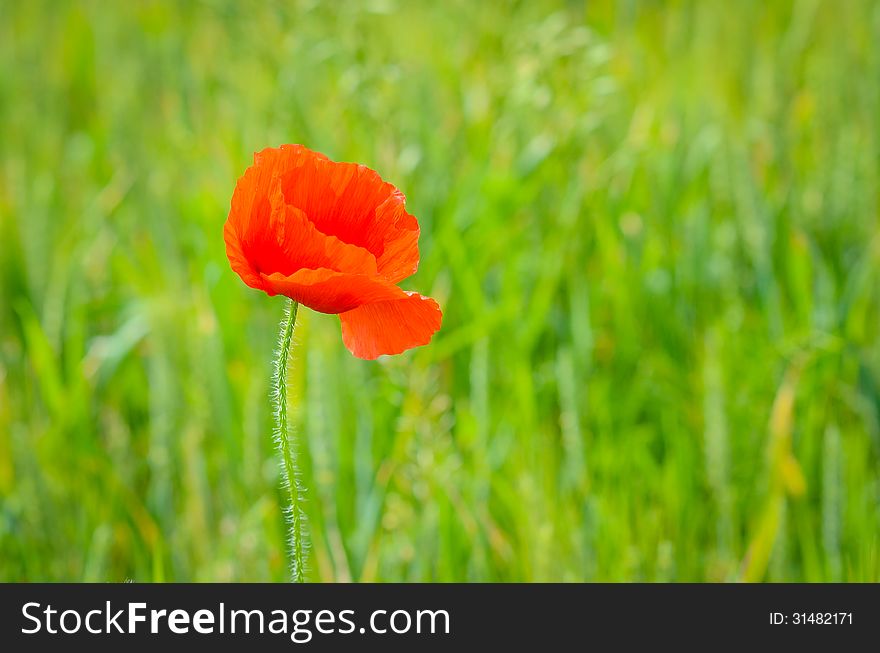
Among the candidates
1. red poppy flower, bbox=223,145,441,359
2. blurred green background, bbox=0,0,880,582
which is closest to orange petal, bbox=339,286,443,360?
red poppy flower, bbox=223,145,441,359

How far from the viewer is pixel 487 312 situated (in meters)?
1.17

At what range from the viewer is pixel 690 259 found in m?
1.34

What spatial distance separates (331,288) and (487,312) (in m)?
0.68

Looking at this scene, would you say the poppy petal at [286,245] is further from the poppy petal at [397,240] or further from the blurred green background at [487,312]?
the blurred green background at [487,312]

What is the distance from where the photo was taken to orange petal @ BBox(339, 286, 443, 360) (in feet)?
1.68

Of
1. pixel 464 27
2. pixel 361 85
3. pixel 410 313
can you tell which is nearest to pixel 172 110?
pixel 464 27

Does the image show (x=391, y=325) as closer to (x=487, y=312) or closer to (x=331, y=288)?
(x=331, y=288)

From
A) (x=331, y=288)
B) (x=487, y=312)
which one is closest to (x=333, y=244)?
(x=331, y=288)

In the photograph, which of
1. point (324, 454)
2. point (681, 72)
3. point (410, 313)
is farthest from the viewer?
point (681, 72)

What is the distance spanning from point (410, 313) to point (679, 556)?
597 mm

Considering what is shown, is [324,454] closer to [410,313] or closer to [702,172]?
[410,313]

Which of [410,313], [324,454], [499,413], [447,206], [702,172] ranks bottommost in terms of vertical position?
[410,313]

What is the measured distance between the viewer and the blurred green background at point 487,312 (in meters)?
0.98

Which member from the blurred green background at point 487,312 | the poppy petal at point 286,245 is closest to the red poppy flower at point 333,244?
the poppy petal at point 286,245
